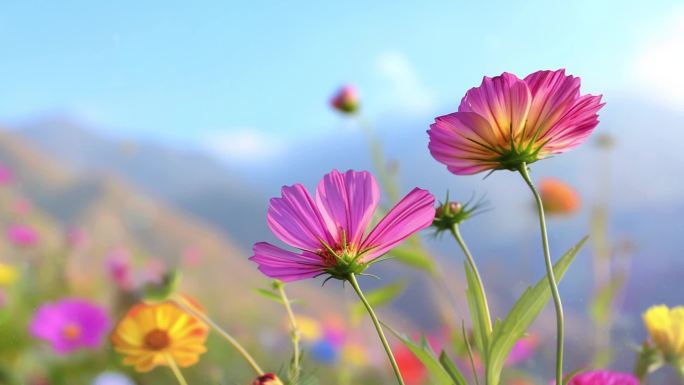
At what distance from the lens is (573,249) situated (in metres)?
0.17

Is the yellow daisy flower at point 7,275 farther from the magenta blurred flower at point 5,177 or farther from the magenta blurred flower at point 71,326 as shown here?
the magenta blurred flower at point 71,326

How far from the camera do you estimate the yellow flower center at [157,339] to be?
8.6 inches

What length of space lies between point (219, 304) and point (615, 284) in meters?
1.05

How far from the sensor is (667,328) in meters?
0.21

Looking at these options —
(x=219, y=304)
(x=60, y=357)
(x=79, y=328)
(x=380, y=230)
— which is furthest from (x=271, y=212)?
(x=219, y=304)

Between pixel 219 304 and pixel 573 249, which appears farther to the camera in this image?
pixel 219 304

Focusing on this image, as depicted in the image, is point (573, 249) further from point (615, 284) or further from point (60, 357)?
point (60, 357)

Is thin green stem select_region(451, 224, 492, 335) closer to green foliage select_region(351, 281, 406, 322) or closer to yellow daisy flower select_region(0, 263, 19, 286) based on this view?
green foliage select_region(351, 281, 406, 322)

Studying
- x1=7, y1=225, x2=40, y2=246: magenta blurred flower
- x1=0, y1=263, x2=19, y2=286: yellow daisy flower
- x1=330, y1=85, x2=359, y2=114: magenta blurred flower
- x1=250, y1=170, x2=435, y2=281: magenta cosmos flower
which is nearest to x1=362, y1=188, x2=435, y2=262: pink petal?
x1=250, y1=170, x2=435, y2=281: magenta cosmos flower

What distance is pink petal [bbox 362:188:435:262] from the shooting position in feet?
0.47

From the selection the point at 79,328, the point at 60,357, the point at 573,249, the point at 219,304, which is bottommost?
the point at 573,249

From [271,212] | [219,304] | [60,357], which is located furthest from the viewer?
[219,304]

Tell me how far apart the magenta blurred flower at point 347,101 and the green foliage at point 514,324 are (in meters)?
0.51

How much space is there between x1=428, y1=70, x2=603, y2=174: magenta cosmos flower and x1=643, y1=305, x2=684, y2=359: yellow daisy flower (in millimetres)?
84
